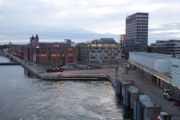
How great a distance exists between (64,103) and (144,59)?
1377 centimetres

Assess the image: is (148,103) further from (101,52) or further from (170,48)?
(170,48)

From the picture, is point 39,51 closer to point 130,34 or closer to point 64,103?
point 130,34

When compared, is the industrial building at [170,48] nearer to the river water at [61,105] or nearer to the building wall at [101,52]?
the building wall at [101,52]

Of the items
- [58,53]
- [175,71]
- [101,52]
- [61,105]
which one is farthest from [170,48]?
[61,105]

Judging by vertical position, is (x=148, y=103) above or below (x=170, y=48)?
below

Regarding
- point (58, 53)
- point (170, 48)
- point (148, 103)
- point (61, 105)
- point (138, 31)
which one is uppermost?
point (138, 31)

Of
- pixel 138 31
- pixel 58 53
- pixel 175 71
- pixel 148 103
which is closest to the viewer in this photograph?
pixel 148 103

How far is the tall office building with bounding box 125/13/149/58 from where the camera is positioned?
80.9 m

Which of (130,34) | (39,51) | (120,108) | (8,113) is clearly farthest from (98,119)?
(130,34)

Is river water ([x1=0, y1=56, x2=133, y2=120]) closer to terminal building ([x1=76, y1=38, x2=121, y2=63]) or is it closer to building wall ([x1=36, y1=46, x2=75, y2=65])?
building wall ([x1=36, y1=46, x2=75, y2=65])

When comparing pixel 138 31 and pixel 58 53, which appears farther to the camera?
pixel 138 31

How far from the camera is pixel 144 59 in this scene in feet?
99.6

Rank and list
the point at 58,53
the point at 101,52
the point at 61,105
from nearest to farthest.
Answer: the point at 61,105, the point at 58,53, the point at 101,52

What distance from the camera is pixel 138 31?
82062 millimetres
